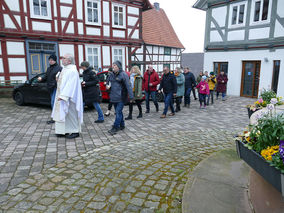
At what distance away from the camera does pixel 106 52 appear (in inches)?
659

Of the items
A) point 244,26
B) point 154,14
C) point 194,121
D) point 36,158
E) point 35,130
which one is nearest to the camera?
point 36,158

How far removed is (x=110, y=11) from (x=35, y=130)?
12.4 m

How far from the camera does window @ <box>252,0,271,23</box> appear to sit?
1248 cm

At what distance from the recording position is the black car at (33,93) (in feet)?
30.4

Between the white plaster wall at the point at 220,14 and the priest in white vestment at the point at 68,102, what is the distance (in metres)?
12.3

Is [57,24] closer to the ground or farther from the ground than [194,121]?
farther from the ground

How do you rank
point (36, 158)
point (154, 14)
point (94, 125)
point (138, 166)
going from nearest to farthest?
point (138, 166) → point (36, 158) → point (94, 125) → point (154, 14)

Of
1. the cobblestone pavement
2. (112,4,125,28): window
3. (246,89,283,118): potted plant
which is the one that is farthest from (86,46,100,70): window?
(246,89,283,118): potted plant

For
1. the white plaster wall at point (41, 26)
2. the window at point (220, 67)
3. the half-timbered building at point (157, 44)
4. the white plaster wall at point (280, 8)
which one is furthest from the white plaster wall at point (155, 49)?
the white plaster wall at point (280, 8)

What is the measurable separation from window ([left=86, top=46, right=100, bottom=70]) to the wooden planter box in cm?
1474

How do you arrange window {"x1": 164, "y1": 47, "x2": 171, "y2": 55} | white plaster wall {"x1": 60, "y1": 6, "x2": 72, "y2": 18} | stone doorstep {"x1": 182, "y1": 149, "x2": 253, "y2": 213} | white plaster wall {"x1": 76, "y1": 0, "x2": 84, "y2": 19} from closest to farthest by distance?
stone doorstep {"x1": 182, "y1": 149, "x2": 253, "y2": 213} < white plaster wall {"x1": 60, "y1": 6, "x2": 72, "y2": 18} < white plaster wall {"x1": 76, "y1": 0, "x2": 84, "y2": 19} < window {"x1": 164, "y1": 47, "x2": 171, "y2": 55}

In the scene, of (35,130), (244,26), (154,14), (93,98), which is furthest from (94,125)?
(154,14)

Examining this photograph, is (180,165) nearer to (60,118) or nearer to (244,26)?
(60,118)

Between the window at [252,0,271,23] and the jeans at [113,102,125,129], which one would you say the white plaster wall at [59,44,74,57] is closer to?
the jeans at [113,102,125,129]
